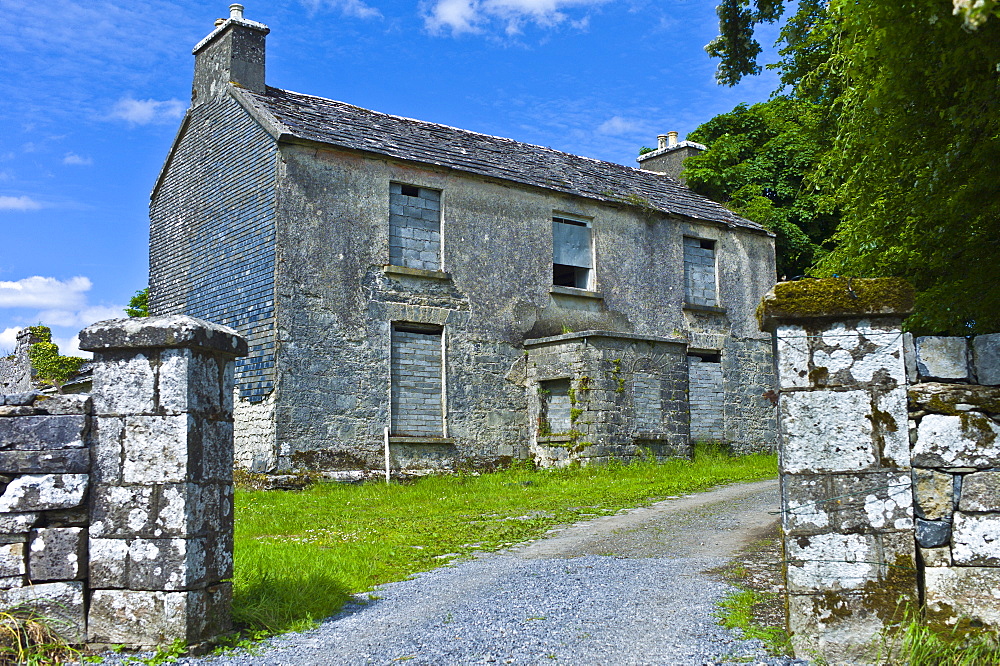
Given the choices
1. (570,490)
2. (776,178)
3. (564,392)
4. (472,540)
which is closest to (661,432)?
(564,392)

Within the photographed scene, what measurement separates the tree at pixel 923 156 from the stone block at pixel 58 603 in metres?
6.32

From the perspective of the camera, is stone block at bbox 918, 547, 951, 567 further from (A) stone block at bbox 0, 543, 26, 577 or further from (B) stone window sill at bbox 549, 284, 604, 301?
(B) stone window sill at bbox 549, 284, 604, 301

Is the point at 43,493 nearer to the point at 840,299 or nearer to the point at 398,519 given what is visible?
the point at 840,299

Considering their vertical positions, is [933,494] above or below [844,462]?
below

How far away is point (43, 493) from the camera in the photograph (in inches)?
213

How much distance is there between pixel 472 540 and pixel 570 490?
14.9ft

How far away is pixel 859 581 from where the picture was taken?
4844mm

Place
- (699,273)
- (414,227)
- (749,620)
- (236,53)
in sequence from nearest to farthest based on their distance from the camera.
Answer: (749,620) < (414,227) < (236,53) < (699,273)

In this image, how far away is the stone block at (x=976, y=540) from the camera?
4.68 meters

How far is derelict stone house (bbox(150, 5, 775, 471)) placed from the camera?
15.1 m

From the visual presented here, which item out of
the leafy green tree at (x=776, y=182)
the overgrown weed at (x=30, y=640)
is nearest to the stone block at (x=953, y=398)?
the overgrown weed at (x=30, y=640)

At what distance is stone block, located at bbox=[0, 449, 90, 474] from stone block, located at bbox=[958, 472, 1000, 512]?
5.07m

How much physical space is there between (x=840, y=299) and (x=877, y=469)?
950 mm

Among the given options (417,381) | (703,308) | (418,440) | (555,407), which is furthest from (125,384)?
(703,308)
